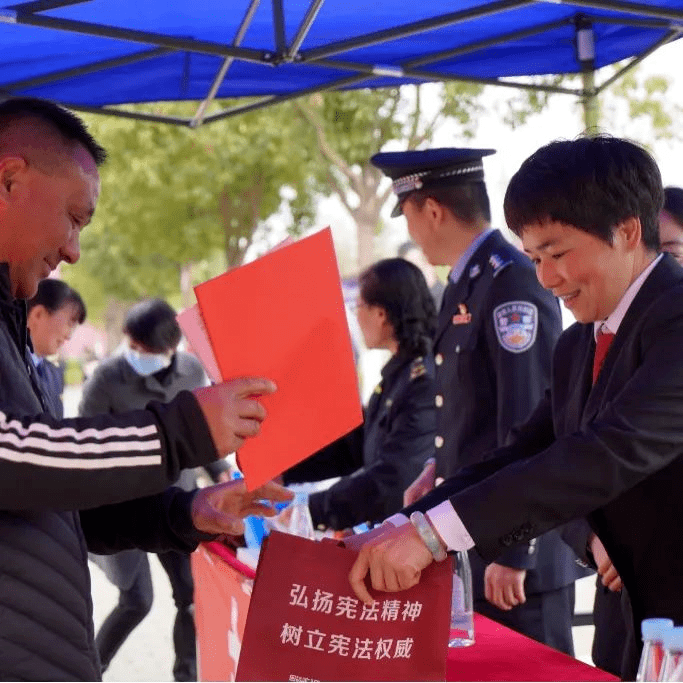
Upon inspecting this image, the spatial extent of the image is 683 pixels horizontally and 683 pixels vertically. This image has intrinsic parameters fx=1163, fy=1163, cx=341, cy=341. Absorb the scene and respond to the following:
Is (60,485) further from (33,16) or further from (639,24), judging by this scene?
(639,24)

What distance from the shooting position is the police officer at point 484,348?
3.62 meters

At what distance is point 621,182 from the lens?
235cm

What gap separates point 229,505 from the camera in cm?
248

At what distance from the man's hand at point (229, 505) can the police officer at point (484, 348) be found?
1.00 metres

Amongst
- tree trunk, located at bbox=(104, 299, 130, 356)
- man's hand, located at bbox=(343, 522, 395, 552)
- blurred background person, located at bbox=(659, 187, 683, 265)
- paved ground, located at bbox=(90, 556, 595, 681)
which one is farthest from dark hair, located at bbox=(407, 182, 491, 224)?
tree trunk, located at bbox=(104, 299, 130, 356)

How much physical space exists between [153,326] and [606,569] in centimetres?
417

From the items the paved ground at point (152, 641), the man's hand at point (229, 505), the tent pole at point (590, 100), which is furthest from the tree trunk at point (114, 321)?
the man's hand at point (229, 505)

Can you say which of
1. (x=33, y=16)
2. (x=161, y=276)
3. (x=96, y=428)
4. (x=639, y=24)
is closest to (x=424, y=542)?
(x=96, y=428)

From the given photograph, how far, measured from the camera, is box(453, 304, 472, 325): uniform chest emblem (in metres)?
3.91

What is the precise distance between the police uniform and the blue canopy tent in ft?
5.04

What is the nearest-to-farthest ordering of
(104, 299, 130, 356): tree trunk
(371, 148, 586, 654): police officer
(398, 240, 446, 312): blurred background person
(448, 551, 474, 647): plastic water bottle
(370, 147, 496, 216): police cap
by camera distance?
(448, 551, 474, 647): plastic water bottle
(371, 148, 586, 654): police officer
(370, 147, 496, 216): police cap
(398, 240, 446, 312): blurred background person
(104, 299, 130, 356): tree trunk

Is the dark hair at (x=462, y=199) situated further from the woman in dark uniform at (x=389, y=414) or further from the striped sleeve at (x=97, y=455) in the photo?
the striped sleeve at (x=97, y=455)

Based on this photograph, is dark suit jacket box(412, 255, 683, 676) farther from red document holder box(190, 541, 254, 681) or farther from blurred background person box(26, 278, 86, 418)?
blurred background person box(26, 278, 86, 418)

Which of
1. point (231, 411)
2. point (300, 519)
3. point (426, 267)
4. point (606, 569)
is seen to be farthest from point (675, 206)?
point (426, 267)
